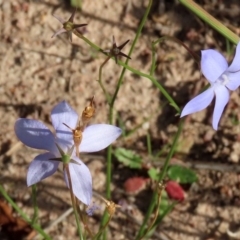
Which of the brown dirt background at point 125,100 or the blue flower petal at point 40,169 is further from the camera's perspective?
the brown dirt background at point 125,100

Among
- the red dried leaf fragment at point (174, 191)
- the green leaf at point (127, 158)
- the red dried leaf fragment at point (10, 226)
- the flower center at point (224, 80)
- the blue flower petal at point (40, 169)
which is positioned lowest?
the red dried leaf fragment at point (10, 226)

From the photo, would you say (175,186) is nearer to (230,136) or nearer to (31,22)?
(230,136)

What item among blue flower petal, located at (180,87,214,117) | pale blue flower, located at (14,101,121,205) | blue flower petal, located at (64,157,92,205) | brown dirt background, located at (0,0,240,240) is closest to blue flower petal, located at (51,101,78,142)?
pale blue flower, located at (14,101,121,205)

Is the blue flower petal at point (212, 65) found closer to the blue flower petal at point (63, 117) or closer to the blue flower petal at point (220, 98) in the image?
the blue flower petal at point (220, 98)

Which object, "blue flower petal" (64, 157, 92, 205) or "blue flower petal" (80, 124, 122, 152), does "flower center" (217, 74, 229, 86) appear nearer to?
"blue flower petal" (80, 124, 122, 152)

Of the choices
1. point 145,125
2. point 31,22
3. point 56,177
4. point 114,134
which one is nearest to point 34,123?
point 114,134

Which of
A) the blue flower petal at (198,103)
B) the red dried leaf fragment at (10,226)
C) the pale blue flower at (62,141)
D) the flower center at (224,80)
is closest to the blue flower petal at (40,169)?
the pale blue flower at (62,141)
